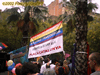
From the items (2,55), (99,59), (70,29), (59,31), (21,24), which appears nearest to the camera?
(99,59)

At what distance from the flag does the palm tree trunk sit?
1.03 m

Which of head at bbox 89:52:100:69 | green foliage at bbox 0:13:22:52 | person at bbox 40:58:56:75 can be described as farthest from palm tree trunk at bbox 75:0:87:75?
green foliage at bbox 0:13:22:52

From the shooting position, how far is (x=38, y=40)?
549cm

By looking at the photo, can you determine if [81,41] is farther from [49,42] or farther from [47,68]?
[47,68]

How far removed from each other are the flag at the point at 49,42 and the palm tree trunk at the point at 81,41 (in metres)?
1.03

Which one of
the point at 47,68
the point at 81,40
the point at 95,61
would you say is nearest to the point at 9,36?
the point at 81,40

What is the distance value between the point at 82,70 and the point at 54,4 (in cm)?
5066

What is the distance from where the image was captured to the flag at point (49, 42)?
186 inches

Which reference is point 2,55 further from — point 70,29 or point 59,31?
point 70,29

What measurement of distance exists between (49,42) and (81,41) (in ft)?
4.22

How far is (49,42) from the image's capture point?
4957 millimetres

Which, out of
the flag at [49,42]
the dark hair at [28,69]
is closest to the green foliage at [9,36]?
the flag at [49,42]

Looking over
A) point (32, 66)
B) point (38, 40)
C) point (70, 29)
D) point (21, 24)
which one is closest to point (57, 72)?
point (38, 40)

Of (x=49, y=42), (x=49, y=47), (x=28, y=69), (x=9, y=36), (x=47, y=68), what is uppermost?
(x=9, y=36)
